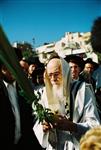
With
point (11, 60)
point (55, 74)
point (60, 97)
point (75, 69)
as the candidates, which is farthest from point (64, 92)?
point (11, 60)

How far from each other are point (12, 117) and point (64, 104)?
86 cm

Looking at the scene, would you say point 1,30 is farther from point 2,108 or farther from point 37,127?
point 2,108

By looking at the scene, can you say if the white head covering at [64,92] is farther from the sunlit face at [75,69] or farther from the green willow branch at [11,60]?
the green willow branch at [11,60]

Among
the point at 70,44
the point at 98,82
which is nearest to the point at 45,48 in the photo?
the point at 70,44

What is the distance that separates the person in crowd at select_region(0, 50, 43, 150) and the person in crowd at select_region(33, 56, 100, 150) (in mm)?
512

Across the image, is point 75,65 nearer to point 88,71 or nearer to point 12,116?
point 88,71

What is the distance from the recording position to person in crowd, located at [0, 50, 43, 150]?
5.68 meters

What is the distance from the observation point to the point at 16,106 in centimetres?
588

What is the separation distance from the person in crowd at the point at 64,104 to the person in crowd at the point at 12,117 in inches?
20.2

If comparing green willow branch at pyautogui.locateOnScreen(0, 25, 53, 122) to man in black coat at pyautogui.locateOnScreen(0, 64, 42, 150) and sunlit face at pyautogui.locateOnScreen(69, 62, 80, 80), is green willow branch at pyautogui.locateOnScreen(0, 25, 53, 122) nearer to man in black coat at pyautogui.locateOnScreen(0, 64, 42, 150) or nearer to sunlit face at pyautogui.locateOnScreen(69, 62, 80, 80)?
man in black coat at pyautogui.locateOnScreen(0, 64, 42, 150)

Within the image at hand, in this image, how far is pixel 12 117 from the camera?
18.8 feet

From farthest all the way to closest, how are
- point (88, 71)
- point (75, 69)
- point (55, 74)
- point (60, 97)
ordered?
point (88, 71) < point (75, 69) < point (60, 97) < point (55, 74)

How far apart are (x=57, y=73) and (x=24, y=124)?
1.20 m

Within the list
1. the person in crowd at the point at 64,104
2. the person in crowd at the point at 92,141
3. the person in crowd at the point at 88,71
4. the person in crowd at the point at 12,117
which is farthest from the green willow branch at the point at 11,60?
the person in crowd at the point at 88,71
